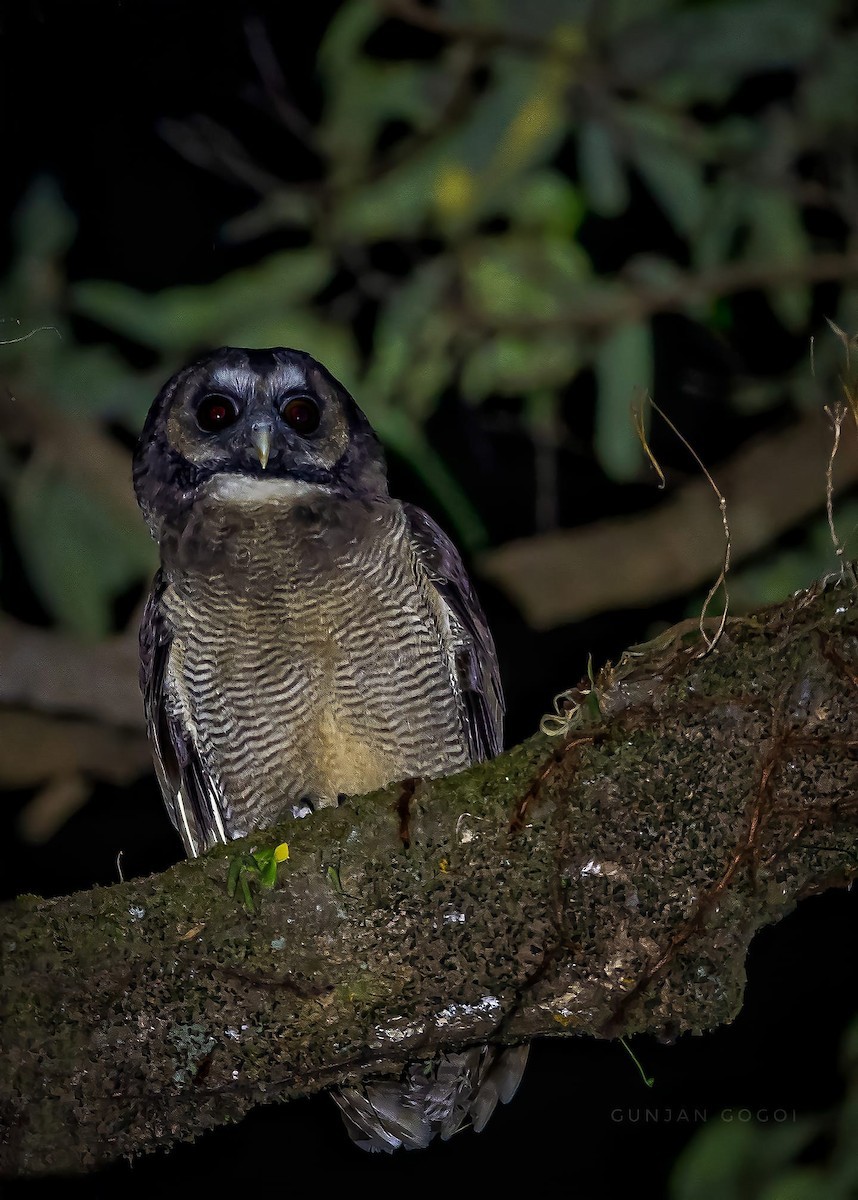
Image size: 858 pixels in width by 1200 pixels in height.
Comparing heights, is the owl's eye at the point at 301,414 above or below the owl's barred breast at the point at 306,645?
above

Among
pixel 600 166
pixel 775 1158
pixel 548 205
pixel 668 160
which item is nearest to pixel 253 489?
pixel 548 205

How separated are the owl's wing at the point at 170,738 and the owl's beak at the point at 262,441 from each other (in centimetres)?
31

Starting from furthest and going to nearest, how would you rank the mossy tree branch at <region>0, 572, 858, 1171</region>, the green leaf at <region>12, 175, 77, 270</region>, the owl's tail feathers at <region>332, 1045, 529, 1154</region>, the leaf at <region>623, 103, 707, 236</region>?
the green leaf at <region>12, 175, 77, 270</region>, the leaf at <region>623, 103, 707, 236</region>, the owl's tail feathers at <region>332, 1045, 529, 1154</region>, the mossy tree branch at <region>0, 572, 858, 1171</region>

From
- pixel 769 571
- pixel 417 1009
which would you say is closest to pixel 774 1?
pixel 769 571

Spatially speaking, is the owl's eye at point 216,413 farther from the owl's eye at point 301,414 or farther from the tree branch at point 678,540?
the tree branch at point 678,540

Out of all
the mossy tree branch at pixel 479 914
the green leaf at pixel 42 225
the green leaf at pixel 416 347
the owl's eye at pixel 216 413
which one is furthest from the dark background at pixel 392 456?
the mossy tree branch at pixel 479 914

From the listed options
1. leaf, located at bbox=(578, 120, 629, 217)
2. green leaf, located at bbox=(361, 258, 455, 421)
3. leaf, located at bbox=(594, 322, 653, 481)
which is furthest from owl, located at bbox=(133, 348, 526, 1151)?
leaf, located at bbox=(578, 120, 629, 217)

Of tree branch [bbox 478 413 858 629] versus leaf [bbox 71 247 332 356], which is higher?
leaf [bbox 71 247 332 356]

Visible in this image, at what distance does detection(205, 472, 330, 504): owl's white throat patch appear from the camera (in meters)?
1.94

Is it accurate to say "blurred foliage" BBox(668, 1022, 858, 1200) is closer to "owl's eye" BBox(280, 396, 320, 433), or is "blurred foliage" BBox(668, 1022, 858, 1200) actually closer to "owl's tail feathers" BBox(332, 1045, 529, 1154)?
"owl's tail feathers" BBox(332, 1045, 529, 1154)

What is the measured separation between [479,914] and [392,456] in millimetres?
1334

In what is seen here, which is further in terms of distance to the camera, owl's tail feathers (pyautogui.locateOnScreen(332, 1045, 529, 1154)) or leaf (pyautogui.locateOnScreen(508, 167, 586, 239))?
leaf (pyautogui.locateOnScreen(508, 167, 586, 239))

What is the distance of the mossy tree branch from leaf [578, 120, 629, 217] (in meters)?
1.08

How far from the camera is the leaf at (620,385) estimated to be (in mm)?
2105
